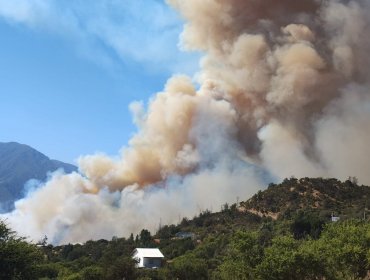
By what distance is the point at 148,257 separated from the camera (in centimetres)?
8756

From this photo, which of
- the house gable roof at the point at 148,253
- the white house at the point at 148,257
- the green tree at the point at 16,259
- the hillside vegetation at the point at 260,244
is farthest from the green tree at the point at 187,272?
the house gable roof at the point at 148,253

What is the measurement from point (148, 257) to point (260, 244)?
47.8 m

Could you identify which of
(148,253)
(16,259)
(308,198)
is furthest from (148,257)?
(16,259)

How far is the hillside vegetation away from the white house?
8.93ft

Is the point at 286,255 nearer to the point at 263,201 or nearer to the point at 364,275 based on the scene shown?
the point at 364,275

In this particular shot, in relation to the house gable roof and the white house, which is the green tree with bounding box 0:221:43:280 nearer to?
the white house

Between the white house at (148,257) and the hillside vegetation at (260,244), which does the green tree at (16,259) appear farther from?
the white house at (148,257)

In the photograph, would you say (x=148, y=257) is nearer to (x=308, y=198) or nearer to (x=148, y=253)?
(x=148, y=253)

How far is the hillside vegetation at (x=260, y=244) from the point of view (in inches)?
1462

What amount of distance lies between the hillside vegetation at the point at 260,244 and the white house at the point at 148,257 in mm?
2723

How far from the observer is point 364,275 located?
39.7 m

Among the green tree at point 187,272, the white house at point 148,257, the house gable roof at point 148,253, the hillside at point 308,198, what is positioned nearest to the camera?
the green tree at point 187,272

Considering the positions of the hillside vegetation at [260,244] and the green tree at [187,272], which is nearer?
the hillside vegetation at [260,244]

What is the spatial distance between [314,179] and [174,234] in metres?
38.6
